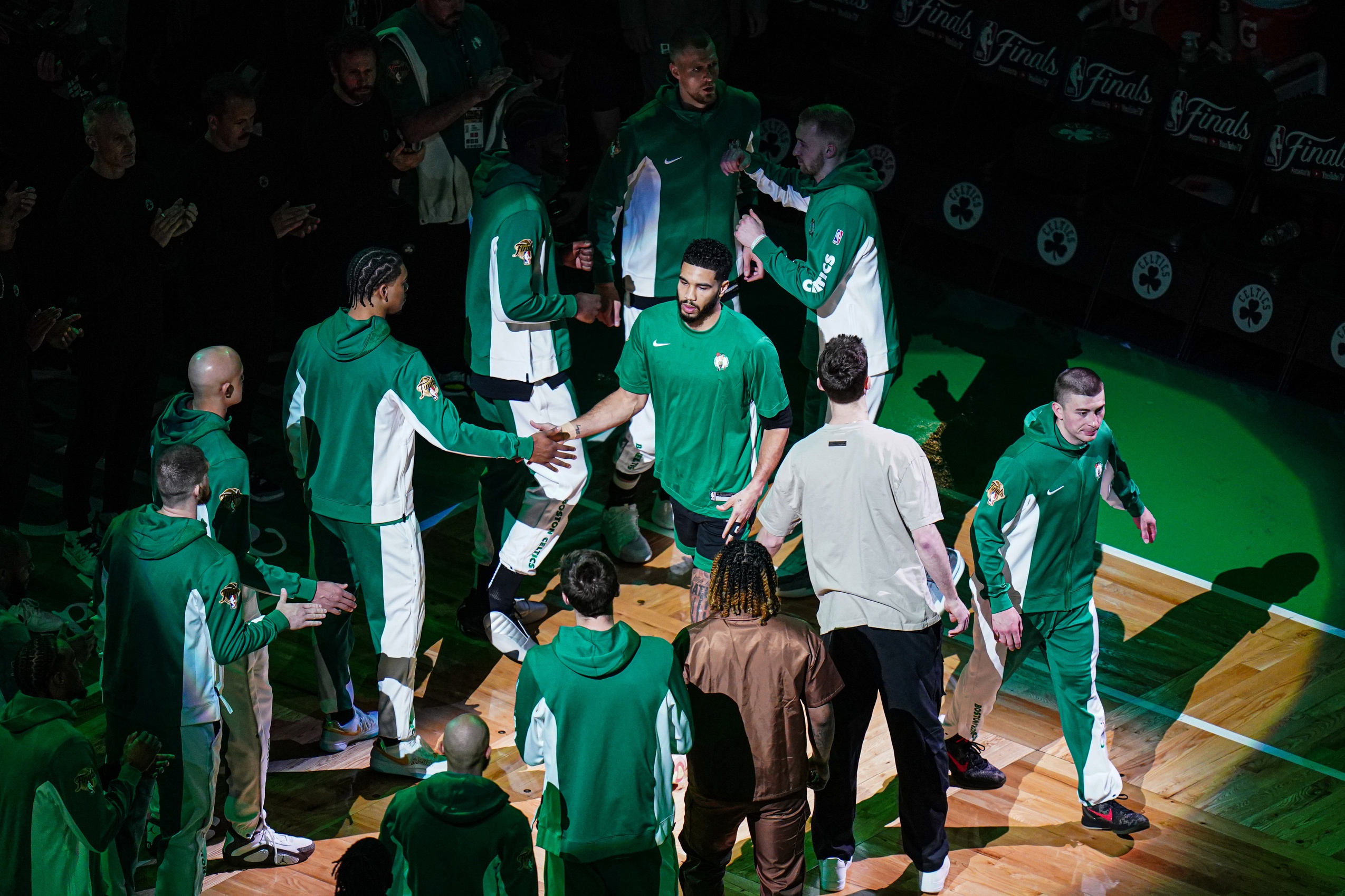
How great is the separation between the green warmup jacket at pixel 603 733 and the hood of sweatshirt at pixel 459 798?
40cm

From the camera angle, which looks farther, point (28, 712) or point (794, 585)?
point (794, 585)

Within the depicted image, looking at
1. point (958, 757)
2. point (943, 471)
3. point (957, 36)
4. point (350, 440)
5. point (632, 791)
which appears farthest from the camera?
point (957, 36)

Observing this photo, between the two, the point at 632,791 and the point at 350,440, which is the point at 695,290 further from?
the point at 632,791

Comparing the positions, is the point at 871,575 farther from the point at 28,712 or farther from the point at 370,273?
the point at 28,712

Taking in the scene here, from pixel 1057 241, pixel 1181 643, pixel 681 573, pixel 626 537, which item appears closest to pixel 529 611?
pixel 626 537

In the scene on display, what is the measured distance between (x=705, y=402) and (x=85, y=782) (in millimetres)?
2953

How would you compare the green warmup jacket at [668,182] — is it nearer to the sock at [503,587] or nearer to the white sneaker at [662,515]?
A: the white sneaker at [662,515]

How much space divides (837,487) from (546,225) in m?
2.19

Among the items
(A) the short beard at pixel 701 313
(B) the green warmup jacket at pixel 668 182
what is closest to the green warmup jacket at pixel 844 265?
(B) the green warmup jacket at pixel 668 182

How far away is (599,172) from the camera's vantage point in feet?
27.1

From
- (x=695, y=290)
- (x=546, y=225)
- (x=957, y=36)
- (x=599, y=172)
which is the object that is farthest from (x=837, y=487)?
(x=957, y=36)

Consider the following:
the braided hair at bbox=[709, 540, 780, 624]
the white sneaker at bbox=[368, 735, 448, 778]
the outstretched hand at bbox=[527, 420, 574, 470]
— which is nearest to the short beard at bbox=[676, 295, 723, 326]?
the outstretched hand at bbox=[527, 420, 574, 470]

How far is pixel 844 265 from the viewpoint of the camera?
7797 millimetres

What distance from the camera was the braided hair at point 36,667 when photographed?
485cm
